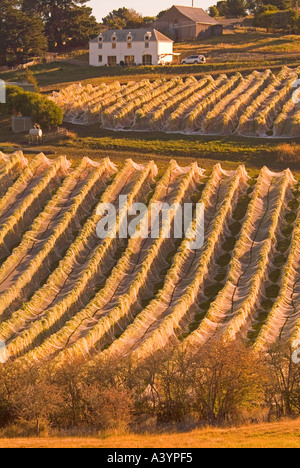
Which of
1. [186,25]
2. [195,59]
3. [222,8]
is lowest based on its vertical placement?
[195,59]

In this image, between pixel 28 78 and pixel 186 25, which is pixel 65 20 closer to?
pixel 186 25

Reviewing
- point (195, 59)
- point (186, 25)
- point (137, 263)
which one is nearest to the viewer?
point (137, 263)

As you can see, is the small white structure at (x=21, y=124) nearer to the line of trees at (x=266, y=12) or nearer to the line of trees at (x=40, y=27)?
the line of trees at (x=40, y=27)

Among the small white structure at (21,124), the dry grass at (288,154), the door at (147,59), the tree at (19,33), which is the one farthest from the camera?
the tree at (19,33)

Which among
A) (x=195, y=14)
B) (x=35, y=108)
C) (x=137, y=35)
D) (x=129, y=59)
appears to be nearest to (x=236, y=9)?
(x=195, y=14)

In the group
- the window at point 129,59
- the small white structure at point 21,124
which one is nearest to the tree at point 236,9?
the window at point 129,59

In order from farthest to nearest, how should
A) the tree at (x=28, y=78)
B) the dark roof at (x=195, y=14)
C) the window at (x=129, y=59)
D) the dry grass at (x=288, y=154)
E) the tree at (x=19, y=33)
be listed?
the dark roof at (x=195, y=14), the tree at (x=19, y=33), the window at (x=129, y=59), the tree at (x=28, y=78), the dry grass at (x=288, y=154)

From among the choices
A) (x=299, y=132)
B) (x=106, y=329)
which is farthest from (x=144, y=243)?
(x=299, y=132)
